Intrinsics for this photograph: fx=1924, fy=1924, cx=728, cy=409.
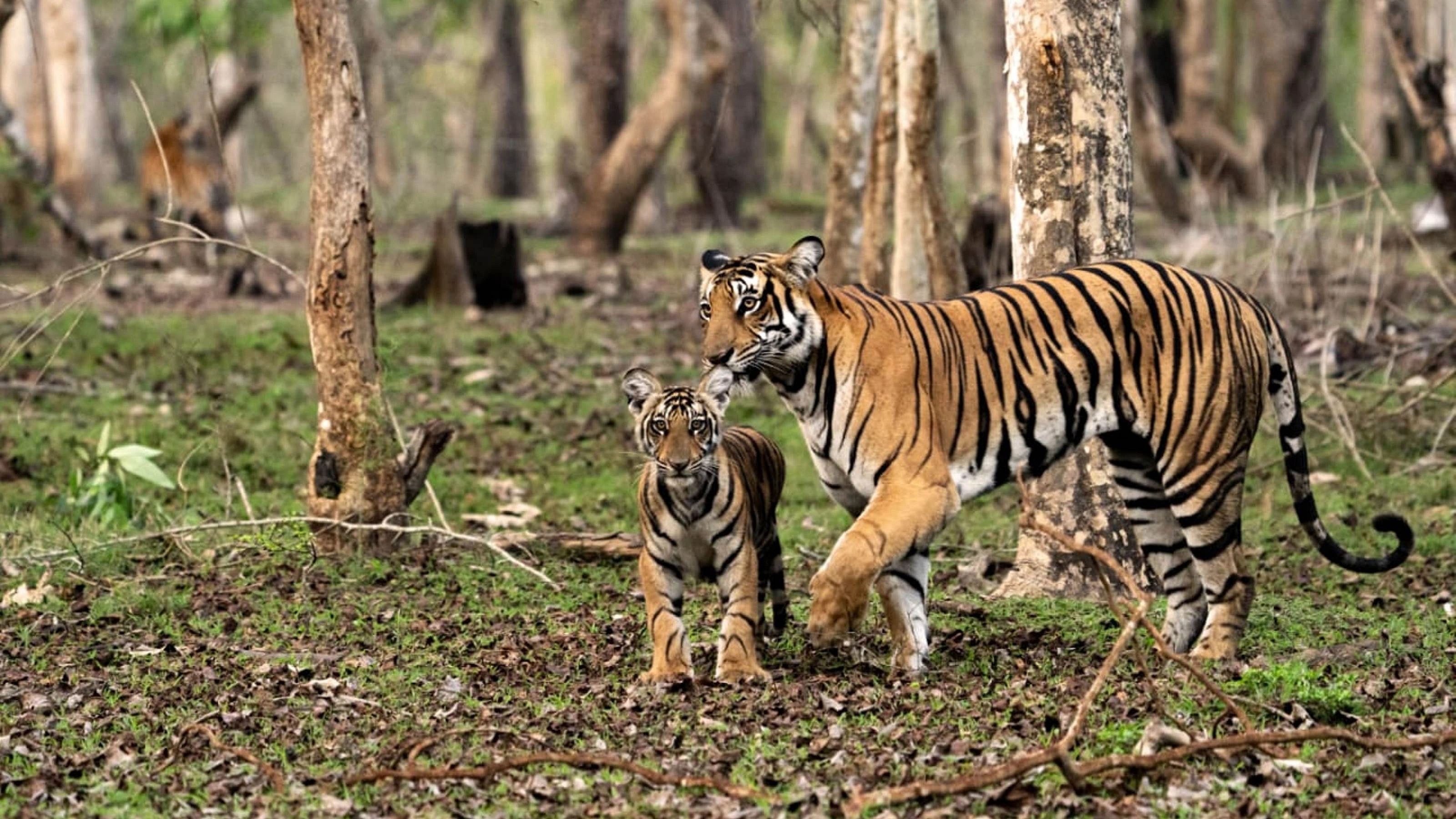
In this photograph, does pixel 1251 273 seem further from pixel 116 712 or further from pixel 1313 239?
pixel 116 712

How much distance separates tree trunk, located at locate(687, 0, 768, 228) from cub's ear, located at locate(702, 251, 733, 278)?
10.3m

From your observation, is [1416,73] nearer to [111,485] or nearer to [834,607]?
[834,607]

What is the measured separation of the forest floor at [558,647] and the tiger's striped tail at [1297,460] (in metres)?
0.34

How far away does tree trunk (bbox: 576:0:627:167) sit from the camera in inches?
812

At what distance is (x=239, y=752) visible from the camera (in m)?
5.83

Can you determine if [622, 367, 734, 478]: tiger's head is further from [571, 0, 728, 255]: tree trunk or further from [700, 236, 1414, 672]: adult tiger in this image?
[571, 0, 728, 255]: tree trunk

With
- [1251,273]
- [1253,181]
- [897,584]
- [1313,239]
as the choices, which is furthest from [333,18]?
[1253,181]

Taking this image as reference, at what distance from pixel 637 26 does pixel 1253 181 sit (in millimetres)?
18675

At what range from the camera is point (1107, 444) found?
732cm

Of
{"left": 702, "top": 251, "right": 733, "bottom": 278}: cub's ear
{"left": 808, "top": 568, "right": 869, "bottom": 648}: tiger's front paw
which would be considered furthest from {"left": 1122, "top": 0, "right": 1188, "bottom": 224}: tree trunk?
{"left": 808, "top": 568, "right": 869, "bottom": 648}: tiger's front paw

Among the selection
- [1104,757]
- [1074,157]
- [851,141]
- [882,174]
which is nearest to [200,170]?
[851,141]

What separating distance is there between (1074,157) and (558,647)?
2.95 m

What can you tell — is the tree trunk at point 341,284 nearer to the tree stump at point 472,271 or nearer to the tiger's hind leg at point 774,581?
the tiger's hind leg at point 774,581

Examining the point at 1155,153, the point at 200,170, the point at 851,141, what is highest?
the point at 851,141
